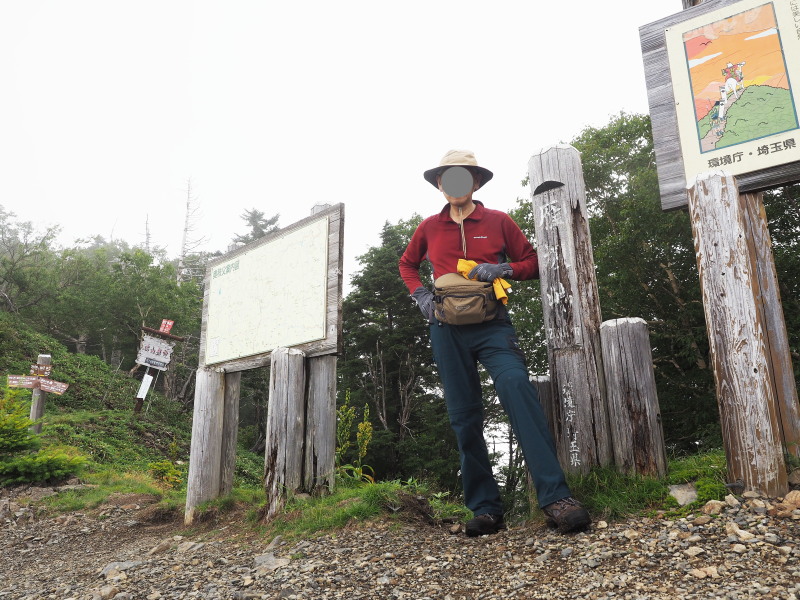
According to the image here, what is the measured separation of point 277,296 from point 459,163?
2598 millimetres

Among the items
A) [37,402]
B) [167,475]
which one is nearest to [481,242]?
[167,475]

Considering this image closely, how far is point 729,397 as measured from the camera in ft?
9.64

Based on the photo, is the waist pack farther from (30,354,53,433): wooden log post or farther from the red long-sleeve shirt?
(30,354,53,433): wooden log post

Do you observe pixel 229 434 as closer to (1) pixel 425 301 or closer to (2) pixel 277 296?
(2) pixel 277 296

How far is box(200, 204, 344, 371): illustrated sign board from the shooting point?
16.8 ft

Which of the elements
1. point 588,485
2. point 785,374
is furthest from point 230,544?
point 785,374

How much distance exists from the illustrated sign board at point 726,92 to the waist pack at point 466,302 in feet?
4.33

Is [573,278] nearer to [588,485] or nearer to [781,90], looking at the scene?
[588,485]

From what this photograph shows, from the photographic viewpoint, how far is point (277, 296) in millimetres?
5633

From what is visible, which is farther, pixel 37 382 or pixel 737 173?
pixel 37 382

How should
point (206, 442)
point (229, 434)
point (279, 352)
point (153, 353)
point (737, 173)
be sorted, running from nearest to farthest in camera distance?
1. point (737, 173)
2. point (279, 352)
3. point (206, 442)
4. point (229, 434)
5. point (153, 353)

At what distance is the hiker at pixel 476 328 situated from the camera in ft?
10.6

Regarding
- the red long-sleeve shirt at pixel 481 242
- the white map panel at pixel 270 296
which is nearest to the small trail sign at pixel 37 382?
the white map panel at pixel 270 296

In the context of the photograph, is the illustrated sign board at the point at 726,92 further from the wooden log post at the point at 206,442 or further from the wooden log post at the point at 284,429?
the wooden log post at the point at 206,442
